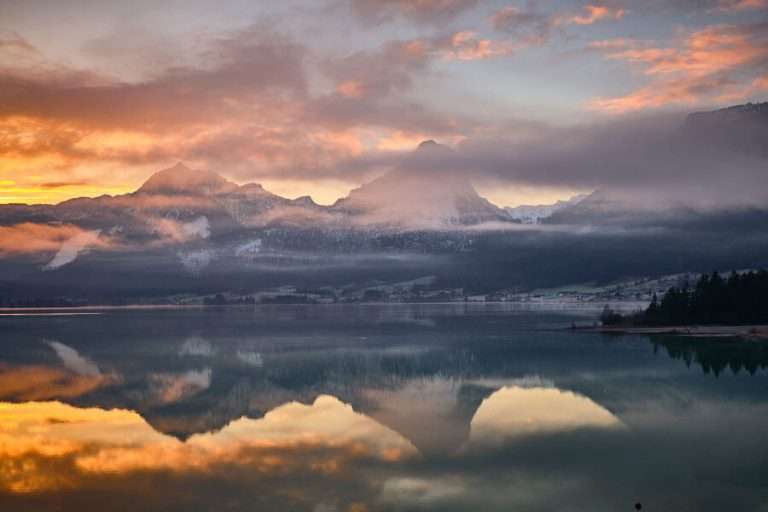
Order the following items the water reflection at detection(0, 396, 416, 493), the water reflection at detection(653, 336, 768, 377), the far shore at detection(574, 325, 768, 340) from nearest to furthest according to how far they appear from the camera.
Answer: the water reflection at detection(0, 396, 416, 493), the water reflection at detection(653, 336, 768, 377), the far shore at detection(574, 325, 768, 340)

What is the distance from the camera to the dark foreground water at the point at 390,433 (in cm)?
3822

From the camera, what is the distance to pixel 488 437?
53.1m

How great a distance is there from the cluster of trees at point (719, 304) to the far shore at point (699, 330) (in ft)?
14.9

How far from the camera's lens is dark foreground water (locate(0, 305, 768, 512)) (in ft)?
125

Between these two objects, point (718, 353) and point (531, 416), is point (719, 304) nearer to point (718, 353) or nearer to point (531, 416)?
point (718, 353)

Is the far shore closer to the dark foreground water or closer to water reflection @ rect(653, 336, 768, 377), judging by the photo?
water reflection @ rect(653, 336, 768, 377)

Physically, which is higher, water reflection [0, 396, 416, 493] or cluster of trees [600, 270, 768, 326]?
cluster of trees [600, 270, 768, 326]

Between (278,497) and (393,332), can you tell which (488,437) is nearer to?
(278,497)

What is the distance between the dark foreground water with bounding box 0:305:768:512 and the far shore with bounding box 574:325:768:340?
915 inches

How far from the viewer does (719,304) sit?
158000mm

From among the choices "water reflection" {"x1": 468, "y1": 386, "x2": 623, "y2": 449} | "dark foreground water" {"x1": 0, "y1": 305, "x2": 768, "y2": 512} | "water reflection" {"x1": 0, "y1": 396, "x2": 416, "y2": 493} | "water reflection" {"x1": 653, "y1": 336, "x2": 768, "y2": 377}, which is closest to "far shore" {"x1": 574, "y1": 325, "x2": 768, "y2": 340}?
"water reflection" {"x1": 653, "y1": 336, "x2": 768, "y2": 377}

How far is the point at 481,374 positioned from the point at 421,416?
A: 95.3 ft

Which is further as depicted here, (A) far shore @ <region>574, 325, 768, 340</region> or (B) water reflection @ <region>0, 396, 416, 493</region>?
(A) far shore @ <region>574, 325, 768, 340</region>

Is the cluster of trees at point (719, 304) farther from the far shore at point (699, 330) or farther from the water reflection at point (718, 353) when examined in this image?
the water reflection at point (718, 353)
